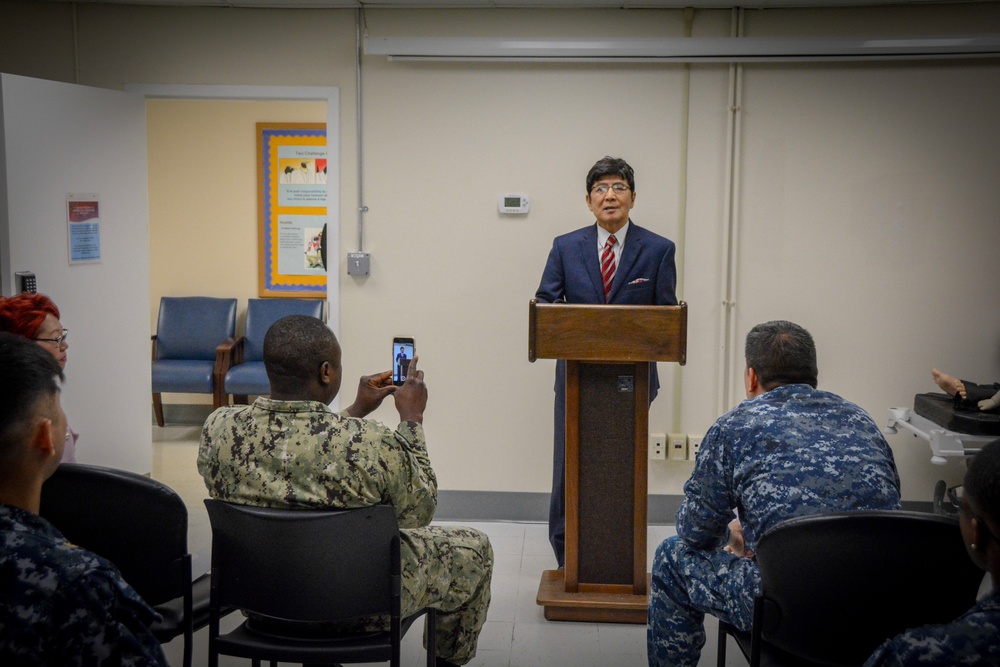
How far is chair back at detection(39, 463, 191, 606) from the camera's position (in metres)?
2.15

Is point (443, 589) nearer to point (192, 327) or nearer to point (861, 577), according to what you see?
point (861, 577)

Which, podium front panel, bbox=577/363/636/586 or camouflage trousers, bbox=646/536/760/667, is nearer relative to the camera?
camouflage trousers, bbox=646/536/760/667

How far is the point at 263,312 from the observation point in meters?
6.59

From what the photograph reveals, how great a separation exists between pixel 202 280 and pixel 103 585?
5.71 m

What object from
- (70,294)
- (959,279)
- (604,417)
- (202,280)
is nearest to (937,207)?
(959,279)

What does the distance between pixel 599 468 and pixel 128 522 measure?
1727mm

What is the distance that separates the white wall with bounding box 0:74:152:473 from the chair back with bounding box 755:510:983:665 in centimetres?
331

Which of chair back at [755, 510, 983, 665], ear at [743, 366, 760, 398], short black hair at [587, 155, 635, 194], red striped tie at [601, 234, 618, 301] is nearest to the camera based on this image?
chair back at [755, 510, 983, 665]

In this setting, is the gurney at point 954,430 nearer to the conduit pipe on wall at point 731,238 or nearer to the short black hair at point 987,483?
the conduit pipe on wall at point 731,238

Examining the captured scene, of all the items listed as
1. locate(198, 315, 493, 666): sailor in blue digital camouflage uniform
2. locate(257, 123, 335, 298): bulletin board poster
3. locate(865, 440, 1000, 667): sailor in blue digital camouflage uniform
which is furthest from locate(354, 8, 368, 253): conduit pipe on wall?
locate(865, 440, 1000, 667): sailor in blue digital camouflage uniform

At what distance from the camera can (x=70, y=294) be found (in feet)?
13.9

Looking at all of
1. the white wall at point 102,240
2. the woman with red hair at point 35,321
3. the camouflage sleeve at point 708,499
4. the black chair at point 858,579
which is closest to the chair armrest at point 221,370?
the white wall at point 102,240

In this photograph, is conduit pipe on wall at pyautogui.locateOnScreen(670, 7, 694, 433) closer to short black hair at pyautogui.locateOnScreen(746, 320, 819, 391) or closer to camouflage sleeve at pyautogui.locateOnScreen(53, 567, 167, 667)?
short black hair at pyautogui.locateOnScreen(746, 320, 819, 391)

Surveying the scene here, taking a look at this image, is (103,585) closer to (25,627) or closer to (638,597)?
(25,627)
